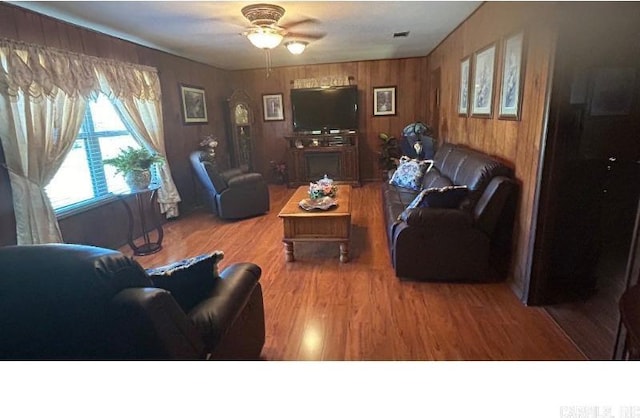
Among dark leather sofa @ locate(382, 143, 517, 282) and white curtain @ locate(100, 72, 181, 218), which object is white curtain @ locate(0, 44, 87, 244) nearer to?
white curtain @ locate(100, 72, 181, 218)

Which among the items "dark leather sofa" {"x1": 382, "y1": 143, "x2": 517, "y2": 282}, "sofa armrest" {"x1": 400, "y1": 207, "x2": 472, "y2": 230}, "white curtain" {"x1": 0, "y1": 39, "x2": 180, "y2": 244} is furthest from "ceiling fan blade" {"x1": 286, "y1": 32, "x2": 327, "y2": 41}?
"sofa armrest" {"x1": 400, "y1": 207, "x2": 472, "y2": 230}

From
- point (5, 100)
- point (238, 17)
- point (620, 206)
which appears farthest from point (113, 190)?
point (620, 206)

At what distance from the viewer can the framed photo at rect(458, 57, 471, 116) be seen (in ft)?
11.4

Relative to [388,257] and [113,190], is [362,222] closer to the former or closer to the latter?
[388,257]

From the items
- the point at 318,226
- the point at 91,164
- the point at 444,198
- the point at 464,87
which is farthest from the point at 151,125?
the point at 464,87

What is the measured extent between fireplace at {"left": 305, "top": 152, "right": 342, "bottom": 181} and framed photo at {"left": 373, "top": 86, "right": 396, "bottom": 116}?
3.59ft

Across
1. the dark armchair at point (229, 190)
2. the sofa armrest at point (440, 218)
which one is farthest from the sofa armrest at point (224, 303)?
the dark armchair at point (229, 190)

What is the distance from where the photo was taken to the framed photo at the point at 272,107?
6.48 m

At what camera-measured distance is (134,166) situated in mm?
3148

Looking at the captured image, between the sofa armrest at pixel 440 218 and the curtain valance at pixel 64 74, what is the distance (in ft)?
9.79

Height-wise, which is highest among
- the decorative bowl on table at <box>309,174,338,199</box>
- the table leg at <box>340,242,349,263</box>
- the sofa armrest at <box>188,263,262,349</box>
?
the decorative bowl on table at <box>309,174,338,199</box>

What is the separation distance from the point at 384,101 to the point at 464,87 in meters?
2.69

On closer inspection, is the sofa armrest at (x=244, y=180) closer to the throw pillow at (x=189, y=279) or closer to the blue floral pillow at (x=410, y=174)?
the blue floral pillow at (x=410, y=174)

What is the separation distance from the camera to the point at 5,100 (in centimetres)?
250
